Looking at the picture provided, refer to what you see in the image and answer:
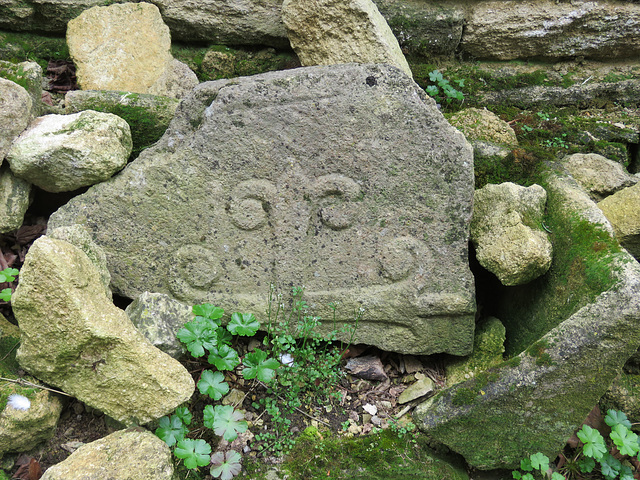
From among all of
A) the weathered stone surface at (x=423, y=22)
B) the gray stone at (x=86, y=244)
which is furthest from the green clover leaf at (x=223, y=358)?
the weathered stone surface at (x=423, y=22)

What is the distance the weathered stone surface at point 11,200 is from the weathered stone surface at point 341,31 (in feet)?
6.16

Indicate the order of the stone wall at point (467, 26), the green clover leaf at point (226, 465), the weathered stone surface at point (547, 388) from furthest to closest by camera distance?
the stone wall at point (467, 26), the weathered stone surface at point (547, 388), the green clover leaf at point (226, 465)

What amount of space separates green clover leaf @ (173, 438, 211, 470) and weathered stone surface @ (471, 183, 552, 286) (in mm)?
1612

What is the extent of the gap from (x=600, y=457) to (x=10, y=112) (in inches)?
128

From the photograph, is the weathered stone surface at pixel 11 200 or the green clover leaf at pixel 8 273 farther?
the weathered stone surface at pixel 11 200

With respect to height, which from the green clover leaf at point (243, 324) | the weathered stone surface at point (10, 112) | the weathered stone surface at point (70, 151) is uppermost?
the weathered stone surface at point (10, 112)

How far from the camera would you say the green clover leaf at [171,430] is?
7.32 ft

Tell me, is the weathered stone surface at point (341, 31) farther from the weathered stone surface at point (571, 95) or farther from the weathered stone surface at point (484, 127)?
the weathered stone surface at point (571, 95)

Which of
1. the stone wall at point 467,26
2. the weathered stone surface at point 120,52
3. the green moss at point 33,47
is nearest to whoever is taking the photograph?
the weathered stone surface at point 120,52

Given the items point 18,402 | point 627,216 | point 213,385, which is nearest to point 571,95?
point 627,216

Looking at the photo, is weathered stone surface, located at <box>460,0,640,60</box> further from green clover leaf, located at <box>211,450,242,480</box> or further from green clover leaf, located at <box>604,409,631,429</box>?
green clover leaf, located at <box>211,450,242,480</box>

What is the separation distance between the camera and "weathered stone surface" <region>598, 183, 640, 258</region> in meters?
2.95

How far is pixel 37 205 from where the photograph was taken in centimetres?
308

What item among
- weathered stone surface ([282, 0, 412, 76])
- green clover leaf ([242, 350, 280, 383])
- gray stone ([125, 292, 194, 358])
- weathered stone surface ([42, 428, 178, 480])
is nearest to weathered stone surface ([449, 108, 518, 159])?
weathered stone surface ([282, 0, 412, 76])
